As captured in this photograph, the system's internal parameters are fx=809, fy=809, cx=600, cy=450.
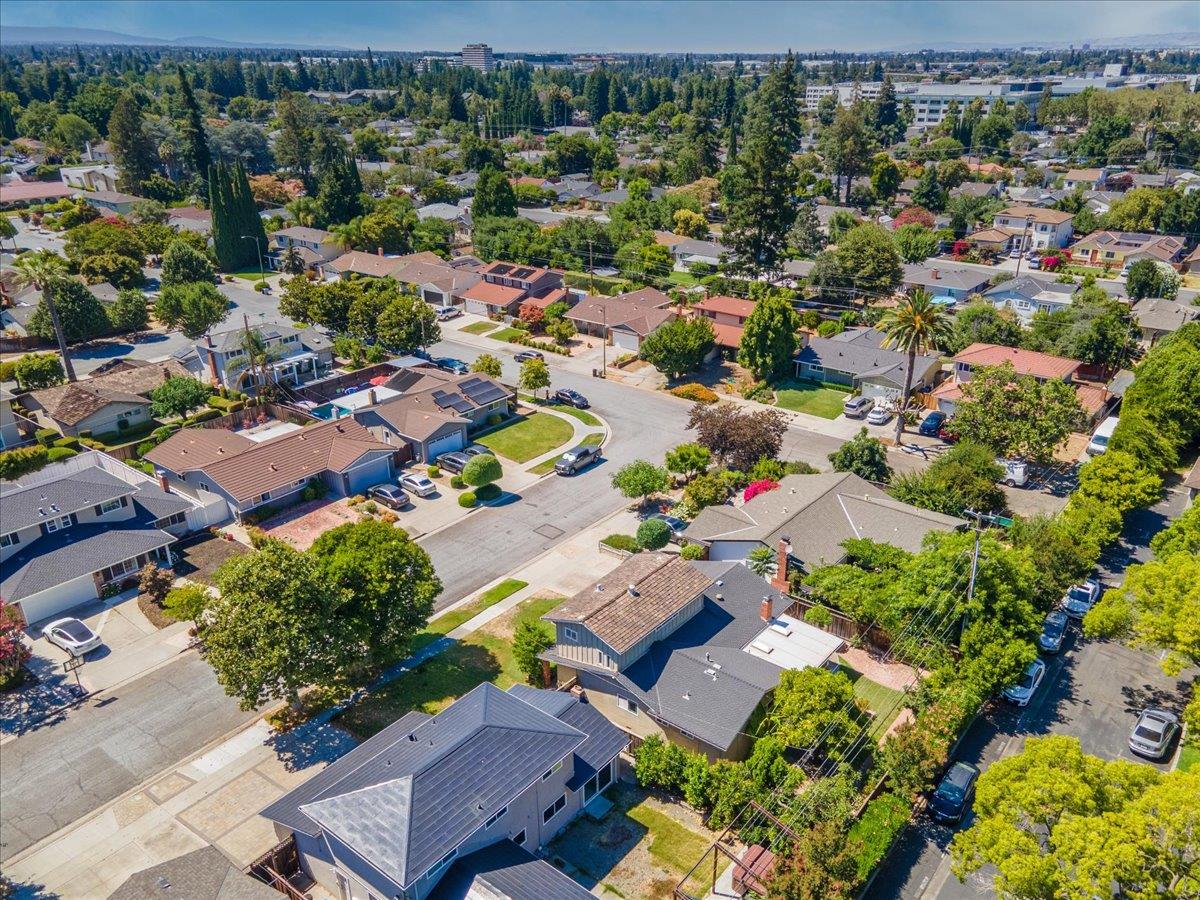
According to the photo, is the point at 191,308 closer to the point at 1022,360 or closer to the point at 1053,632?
the point at 1022,360

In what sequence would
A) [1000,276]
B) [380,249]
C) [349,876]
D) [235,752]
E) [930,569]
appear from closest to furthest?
[349,876]
[235,752]
[930,569]
[1000,276]
[380,249]

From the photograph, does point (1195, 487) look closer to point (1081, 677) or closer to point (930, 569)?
point (1081, 677)

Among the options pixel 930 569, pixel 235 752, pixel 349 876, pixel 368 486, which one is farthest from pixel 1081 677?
pixel 368 486

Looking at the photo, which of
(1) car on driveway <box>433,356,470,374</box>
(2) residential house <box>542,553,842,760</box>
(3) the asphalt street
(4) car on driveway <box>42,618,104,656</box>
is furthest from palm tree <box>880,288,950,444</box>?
(4) car on driveway <box>42,618,104,656</box>

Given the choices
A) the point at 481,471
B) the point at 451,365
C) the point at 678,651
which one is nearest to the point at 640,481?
the point at 481,471

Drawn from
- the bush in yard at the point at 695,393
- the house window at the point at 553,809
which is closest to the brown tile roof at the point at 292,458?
the bush in yard at the point at 695,393

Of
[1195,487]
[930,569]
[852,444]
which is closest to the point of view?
[930,569]
